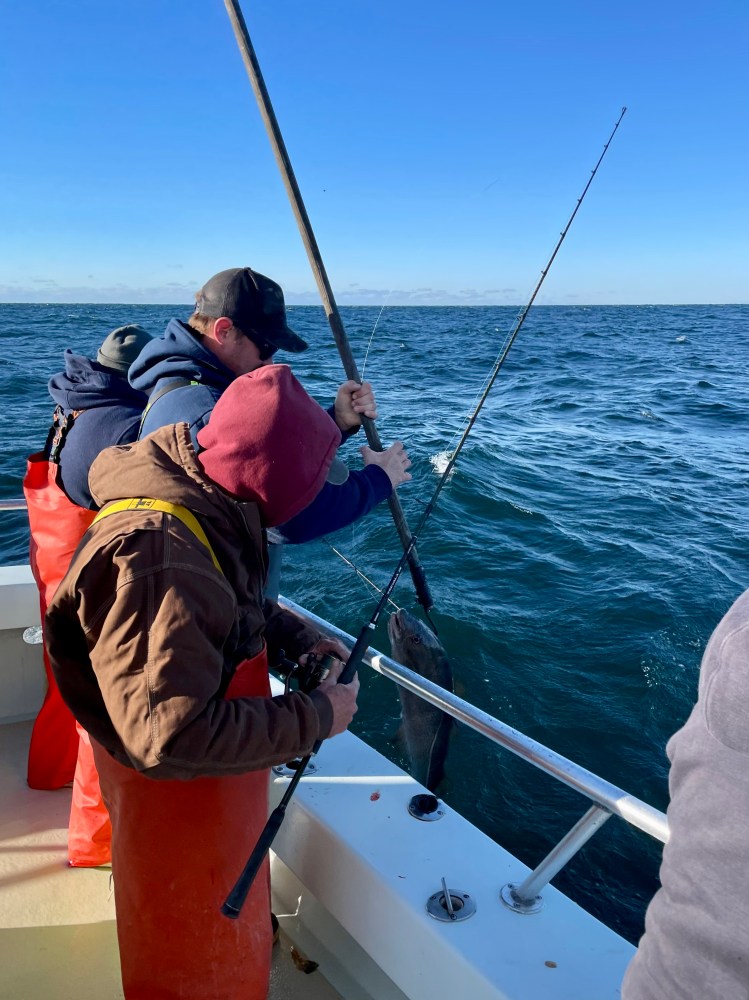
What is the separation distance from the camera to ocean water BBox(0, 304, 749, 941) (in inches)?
198

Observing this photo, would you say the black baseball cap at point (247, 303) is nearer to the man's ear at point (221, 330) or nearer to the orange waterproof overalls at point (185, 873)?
the man's ear at point (221, 330)

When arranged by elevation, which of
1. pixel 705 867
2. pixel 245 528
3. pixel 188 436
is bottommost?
pixel 705 867

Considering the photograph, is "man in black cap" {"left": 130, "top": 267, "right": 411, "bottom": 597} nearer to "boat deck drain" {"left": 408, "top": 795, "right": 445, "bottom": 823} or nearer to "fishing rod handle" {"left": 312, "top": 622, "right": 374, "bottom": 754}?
"fishing rod handle" {"left": 312, "top": 622, "right": 374, "bottom": 754}

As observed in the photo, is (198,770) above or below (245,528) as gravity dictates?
below

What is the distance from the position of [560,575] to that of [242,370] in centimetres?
638

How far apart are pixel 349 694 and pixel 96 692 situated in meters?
0.68

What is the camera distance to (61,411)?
2916mm

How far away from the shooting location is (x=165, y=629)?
4.89 ft

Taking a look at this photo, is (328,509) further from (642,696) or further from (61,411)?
(642,696)

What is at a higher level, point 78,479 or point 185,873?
point 78,479

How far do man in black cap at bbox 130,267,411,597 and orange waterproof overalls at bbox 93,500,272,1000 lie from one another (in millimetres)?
698

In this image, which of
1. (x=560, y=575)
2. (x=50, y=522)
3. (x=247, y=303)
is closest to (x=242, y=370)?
(x=247, y=303)

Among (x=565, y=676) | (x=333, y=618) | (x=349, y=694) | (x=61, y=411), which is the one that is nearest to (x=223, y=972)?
(x=349, y=694)

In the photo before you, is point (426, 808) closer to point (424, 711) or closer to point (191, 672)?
point (191, 672)
